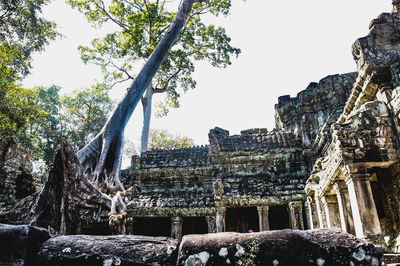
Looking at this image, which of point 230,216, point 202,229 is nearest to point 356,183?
point 230,216

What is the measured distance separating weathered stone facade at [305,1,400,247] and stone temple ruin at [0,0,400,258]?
0.06 feet

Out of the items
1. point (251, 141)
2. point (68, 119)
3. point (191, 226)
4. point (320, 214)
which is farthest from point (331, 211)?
point (68, 119)

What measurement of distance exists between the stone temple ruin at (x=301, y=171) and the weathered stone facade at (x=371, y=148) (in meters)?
0.02

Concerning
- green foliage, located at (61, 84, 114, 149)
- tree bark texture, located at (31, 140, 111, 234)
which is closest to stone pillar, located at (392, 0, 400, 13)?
tree bark texture, located at (31, 140, 111, 234)

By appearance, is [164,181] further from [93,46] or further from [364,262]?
[364,262]

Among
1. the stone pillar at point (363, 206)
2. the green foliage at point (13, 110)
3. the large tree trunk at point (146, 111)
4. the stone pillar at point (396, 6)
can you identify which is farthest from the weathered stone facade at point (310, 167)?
the large tree trunk at point (146, 111)

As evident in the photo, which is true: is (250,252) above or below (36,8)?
below

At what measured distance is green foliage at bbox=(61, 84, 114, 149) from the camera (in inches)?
1026

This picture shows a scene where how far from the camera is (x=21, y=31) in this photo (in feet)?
43.7

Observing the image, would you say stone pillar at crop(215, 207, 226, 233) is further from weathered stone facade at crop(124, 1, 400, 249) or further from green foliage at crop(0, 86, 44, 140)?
green foliage at crop(0, 86, 44, 140)

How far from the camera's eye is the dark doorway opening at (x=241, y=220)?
11.7m

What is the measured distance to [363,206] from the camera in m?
5.08

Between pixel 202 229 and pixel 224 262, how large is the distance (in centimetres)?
1122

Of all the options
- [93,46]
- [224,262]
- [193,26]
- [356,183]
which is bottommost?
[224,262]
